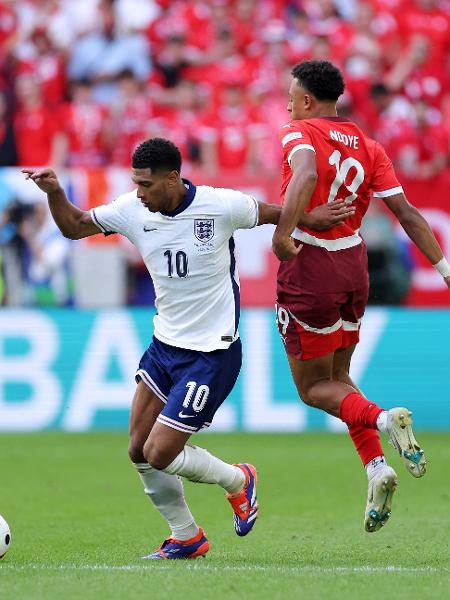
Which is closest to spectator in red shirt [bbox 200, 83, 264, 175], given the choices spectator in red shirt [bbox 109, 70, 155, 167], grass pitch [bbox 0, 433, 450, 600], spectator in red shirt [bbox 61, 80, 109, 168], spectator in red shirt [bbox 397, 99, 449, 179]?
spectator in red shirt [bbox 109, 70, 155, 167]

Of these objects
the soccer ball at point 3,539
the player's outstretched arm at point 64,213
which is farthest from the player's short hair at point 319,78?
the soccer ball at point 3,539

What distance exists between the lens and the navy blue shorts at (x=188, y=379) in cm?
724

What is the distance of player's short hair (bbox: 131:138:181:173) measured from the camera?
714 cm

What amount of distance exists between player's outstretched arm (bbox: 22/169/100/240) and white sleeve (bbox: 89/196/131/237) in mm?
45

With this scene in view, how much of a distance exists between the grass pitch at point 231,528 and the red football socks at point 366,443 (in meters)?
0.55

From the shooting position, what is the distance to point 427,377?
48.7 ft

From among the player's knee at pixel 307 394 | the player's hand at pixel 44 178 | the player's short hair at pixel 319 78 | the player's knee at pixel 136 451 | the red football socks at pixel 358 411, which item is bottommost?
the player's knee at pixel 136 451

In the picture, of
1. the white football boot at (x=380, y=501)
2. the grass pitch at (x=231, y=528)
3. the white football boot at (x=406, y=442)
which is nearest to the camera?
the grass pitch at (x=231, y=528)

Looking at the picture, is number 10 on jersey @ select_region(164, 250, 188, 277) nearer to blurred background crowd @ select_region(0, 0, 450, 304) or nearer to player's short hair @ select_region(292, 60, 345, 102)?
player's short hair @ select_region(292, 60, 345, 102)

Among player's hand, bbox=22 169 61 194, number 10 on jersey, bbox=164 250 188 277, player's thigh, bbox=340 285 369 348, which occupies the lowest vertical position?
player's thigh, bbox=340 285 369 348

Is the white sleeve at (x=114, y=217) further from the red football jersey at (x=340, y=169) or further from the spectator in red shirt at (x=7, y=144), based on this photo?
the spectator in red shirt at (x=7, y=144)

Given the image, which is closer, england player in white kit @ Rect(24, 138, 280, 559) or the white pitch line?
the white pitch line

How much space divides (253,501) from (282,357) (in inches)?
281

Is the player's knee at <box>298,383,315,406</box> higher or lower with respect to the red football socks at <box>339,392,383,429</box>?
lower
